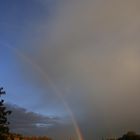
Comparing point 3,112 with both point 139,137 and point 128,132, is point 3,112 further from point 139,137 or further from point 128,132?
point 128,132

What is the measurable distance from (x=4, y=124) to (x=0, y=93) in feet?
14.6

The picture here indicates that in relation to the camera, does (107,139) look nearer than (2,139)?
No

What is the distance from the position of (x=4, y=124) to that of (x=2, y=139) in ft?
7.90

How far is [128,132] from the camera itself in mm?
103625

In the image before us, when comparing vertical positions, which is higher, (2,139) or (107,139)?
(107,139)

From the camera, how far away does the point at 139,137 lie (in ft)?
310

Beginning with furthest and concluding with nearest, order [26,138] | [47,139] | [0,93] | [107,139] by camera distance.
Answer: [107,139] → [47,139] → [26,138] → [0,93]

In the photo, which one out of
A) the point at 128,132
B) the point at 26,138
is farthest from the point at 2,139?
the point at 128,132

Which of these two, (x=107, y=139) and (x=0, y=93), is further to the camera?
(x=107, y=139)

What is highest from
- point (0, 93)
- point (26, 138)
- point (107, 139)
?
point (107, 139)

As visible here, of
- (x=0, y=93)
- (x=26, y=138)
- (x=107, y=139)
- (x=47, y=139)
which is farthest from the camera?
(x=107, y=139)

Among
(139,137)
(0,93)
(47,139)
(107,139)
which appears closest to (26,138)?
(47,139)

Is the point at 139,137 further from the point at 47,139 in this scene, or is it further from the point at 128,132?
Result: the point at 47,139

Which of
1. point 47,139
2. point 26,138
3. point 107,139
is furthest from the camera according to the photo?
point 107,139
